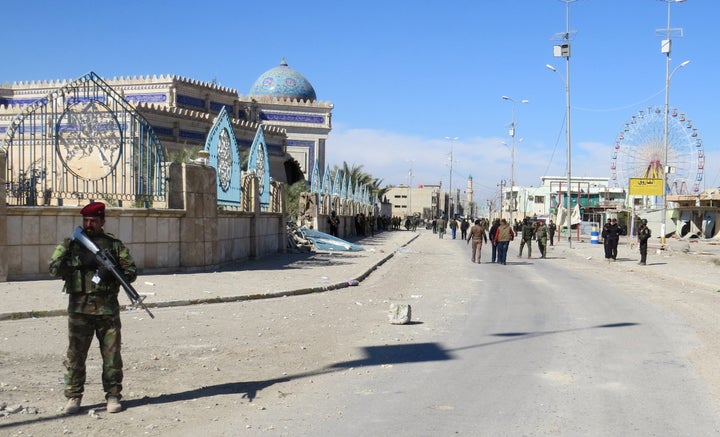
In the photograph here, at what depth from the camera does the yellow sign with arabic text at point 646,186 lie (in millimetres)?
39812

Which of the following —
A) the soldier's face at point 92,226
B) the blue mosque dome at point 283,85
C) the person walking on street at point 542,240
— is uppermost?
the blue mosque dome at point 283,85

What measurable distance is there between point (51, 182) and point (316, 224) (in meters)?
20.8

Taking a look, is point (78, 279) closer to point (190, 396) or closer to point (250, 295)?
point (190, 396)

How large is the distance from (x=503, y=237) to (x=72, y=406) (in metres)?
18.8

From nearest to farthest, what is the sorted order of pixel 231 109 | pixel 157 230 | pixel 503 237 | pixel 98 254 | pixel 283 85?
pixel 98 254
pixel 157 230
pixel 503 237
pixel 231 109
pixel 283 85

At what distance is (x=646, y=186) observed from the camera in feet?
131

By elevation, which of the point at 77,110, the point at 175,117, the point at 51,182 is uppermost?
the point at 175,117

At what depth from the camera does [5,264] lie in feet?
41.8

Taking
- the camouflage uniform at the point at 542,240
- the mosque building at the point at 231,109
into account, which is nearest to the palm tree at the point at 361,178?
the mosque building at the point at 231,109

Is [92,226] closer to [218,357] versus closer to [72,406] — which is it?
[72,406]

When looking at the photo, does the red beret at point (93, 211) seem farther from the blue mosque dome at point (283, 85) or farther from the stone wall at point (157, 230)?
the blue mosque dome at point (283, 85)

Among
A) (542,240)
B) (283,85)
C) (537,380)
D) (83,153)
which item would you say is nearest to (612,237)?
(542,240)

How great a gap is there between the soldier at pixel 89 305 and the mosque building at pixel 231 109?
1801 cm

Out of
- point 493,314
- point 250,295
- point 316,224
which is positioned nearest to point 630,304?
point 493,314
